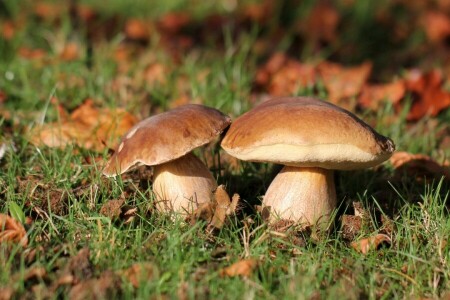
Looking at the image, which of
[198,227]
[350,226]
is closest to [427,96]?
[350,226]

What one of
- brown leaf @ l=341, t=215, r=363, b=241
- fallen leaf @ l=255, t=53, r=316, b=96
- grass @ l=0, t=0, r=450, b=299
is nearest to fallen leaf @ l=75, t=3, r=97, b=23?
grass @ l=0, t=0, r=450, b=299

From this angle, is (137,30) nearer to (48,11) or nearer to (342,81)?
(48,11)

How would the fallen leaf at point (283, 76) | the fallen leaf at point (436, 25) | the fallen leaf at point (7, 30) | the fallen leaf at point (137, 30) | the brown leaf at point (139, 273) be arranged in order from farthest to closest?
1. the fallen leaf at point (436, 25)
2. the fallen leaf at point (137, 30)
3. the fallen leaf at point (7, 30)
4. the fallen leaf at point (283, 76)
5. the brown leaf at point (139, 273)

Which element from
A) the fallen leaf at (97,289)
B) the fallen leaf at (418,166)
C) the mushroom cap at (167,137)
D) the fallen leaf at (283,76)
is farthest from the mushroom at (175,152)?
the fallen leaf at (283,76)

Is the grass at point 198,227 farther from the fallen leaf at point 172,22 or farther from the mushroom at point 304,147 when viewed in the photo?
the fallen leaf at point 172,22

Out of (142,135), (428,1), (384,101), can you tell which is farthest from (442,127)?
(428,1)

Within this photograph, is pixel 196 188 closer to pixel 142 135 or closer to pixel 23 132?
pixel 142 135
